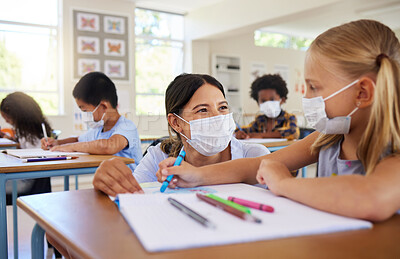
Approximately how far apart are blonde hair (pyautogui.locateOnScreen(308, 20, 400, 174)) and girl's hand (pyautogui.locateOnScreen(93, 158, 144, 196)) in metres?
0.55

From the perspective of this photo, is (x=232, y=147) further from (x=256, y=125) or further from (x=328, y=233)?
(x=256, y=125)

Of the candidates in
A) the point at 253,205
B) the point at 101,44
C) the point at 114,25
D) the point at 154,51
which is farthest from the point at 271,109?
the point at 154,51

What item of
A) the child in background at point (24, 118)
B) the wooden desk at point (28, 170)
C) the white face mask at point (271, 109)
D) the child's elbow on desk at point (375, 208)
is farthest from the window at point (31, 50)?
the child's elbow on desk at point (375, 208)

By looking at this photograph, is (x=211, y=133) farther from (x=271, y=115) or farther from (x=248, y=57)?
(x=248, y=57)

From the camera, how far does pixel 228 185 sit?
99cm

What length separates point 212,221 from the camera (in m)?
0.62

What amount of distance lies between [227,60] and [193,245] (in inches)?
298

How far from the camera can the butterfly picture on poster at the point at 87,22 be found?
6020 mm

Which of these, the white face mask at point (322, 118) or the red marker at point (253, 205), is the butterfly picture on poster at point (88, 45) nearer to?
the white face mask at point (322, 118)

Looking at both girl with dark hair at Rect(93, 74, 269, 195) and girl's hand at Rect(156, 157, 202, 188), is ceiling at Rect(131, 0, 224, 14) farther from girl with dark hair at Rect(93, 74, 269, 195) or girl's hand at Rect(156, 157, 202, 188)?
girl's hand at Rect(156, 157, 202, 188)

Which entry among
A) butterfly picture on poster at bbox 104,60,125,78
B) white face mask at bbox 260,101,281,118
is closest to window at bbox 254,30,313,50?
butterfly picture on poster at bbox 104,60,125,78

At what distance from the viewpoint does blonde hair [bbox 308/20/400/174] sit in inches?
31.2

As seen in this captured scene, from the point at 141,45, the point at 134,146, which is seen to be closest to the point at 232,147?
the point at 134,146

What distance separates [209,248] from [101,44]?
20.2 feet
